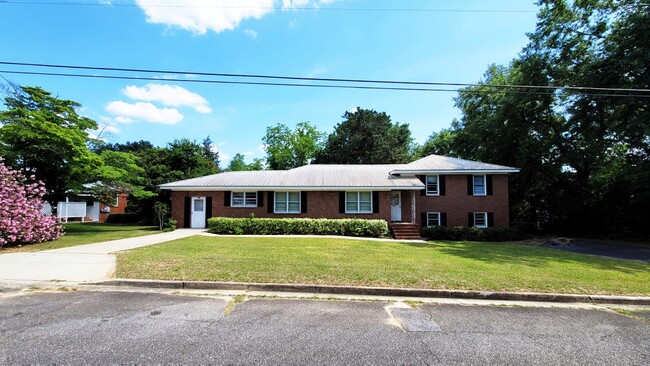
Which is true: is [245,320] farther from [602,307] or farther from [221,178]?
[221,178]

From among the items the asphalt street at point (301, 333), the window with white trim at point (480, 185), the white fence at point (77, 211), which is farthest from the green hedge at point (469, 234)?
the white fence at point (77, 211)

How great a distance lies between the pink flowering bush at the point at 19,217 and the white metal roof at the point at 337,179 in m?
6.79

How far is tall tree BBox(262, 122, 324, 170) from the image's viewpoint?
45500mm

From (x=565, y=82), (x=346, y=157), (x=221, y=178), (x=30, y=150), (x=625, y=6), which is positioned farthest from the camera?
(x=346, y=157)

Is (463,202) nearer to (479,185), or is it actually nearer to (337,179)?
(479,185)

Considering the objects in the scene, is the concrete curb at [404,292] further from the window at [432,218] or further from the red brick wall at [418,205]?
the window at [432,218]

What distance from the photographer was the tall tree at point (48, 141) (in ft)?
49.3

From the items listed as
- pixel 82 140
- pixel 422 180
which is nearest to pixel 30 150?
pixel 82 140

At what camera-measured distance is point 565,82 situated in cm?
1995

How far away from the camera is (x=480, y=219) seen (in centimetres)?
2033

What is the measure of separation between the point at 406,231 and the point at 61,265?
1516 centimetres

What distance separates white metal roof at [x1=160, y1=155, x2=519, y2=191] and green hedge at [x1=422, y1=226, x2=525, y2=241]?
2910mm

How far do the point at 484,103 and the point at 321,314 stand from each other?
97.1 ft

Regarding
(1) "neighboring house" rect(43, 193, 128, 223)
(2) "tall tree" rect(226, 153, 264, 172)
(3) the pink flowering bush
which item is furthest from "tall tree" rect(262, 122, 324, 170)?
(3) the pink flowering bush
